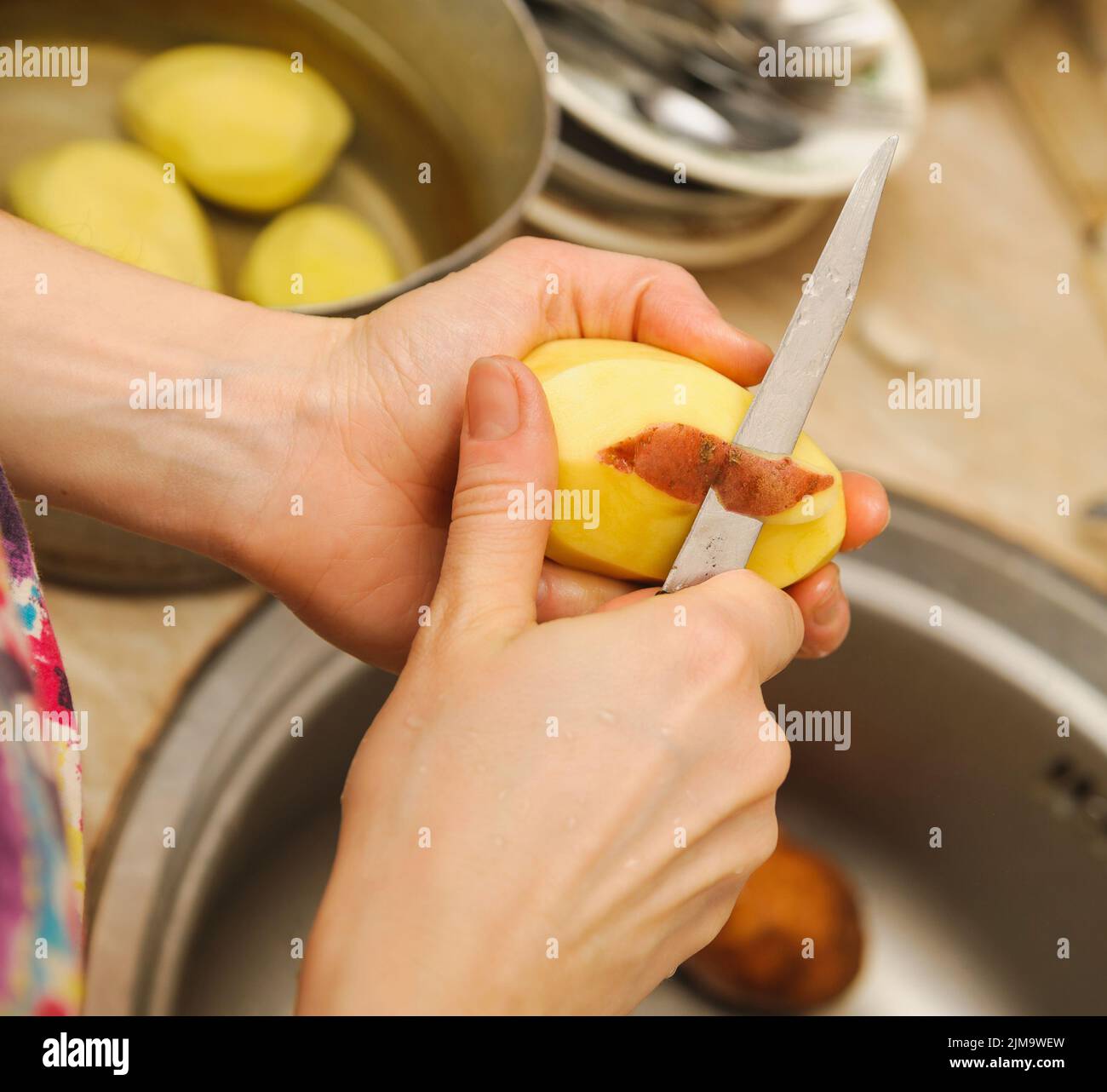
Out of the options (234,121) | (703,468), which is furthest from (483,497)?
(234,121)

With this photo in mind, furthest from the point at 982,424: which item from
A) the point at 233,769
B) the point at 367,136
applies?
the point at 233,769

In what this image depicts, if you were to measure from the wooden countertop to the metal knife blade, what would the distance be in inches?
15.8

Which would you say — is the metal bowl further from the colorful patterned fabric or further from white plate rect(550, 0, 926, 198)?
the colorful patterned fabric

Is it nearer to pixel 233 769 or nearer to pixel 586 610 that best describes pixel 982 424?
pixel 586 610

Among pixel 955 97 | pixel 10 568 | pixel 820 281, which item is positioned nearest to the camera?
pixel 10 568

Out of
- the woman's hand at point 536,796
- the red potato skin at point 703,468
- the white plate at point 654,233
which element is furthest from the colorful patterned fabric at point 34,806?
the white plate at point 654,233

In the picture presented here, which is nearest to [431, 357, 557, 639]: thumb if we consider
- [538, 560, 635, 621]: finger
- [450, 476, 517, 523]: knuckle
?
[450, 476, 517, 523]: knuckle

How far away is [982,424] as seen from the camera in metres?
1.06

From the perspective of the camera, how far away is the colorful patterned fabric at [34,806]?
0.36 metres

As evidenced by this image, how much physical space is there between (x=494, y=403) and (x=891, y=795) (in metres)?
0.72

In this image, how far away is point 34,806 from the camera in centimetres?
38

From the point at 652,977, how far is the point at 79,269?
578 millimetres

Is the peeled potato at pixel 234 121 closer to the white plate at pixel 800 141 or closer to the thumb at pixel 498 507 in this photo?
the white plate at pixel 800 141

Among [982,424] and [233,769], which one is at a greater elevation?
[982,424]
